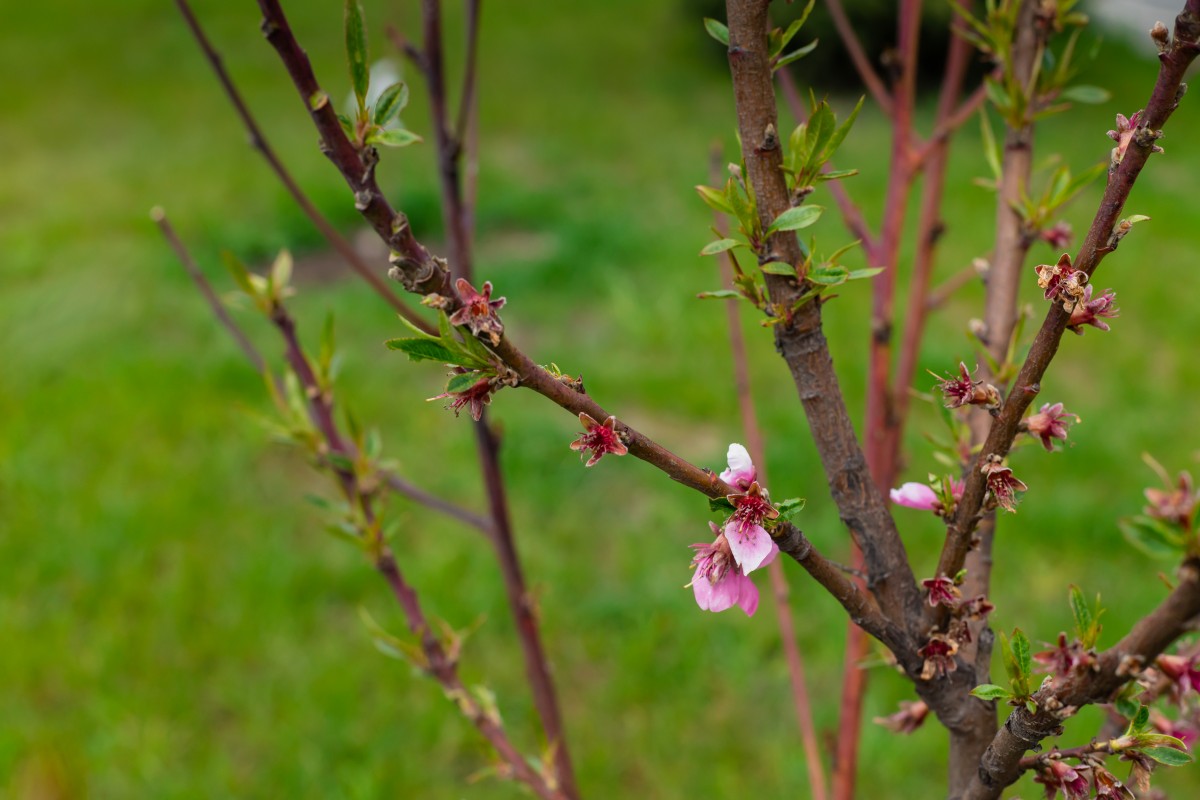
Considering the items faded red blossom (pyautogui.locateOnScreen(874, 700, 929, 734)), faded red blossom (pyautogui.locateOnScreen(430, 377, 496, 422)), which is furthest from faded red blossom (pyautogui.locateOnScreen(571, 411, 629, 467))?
faded red blossom (pyautogui.locateOnScreen(874, 700, 929, 734))

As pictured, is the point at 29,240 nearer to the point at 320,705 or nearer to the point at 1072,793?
the point at 320,705

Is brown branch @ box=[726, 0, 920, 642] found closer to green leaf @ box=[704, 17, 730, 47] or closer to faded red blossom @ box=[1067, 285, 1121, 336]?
green leaf @ box=[704, 17, 730, 47]

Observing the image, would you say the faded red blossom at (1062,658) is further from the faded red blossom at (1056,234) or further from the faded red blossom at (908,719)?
the faded red blossom at (1056,234)

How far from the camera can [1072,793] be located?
1.95 ft

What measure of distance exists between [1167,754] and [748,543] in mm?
265

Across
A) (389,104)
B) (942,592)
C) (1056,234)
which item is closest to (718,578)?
(942,592)

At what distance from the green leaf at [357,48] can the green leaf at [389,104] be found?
3 centimetres

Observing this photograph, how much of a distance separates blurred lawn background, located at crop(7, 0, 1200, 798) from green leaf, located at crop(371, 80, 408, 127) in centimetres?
93

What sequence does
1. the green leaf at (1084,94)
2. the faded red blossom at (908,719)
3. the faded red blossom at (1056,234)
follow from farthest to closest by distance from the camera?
the green leaf at (1084,94)
the faded red blossom at (1056,234)
the faded red blossom at (908,719)

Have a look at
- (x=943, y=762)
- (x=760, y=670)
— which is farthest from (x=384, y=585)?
(x=943, y=762)

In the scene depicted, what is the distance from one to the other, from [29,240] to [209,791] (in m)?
3.29

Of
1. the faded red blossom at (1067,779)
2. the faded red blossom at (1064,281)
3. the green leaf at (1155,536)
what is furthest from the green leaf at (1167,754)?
the faded red blossom at (1064,281)

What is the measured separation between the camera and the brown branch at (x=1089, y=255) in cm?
52

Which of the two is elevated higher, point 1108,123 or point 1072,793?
point 1072,793
